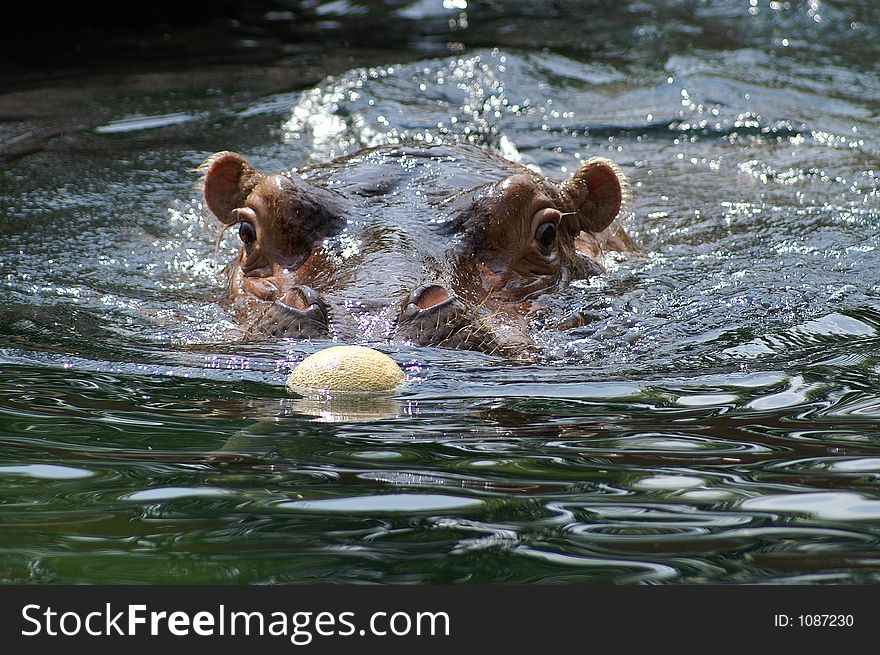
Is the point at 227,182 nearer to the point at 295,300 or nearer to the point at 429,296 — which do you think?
the point at 295,300

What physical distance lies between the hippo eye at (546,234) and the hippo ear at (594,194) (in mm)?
370

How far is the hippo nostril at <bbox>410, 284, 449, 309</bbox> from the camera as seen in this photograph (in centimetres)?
472

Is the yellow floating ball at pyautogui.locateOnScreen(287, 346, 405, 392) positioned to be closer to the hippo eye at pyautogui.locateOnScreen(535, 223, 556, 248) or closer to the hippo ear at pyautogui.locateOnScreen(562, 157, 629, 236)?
the hippo eye at pyautogui.locateOnScreen(535, 223, 556, 248)

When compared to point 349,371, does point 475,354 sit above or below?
below

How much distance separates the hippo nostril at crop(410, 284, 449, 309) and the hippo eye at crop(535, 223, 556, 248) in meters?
1.23

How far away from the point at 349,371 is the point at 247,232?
6.93ft

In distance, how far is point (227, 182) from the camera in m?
6.51

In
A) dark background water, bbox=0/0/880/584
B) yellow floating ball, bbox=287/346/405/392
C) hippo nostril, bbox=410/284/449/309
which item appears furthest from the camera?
hippo nostril, bbox=410/284/449/309

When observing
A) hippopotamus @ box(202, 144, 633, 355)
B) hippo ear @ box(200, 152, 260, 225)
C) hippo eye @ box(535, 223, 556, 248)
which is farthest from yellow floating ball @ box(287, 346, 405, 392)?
hippo ear @ box(200, 152, 260, 225)

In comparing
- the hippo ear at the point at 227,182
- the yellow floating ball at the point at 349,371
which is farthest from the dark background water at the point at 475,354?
the hippo ear at the point at 227,182

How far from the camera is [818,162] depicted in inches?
369

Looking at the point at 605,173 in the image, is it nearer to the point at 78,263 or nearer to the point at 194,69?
the point at 78,263

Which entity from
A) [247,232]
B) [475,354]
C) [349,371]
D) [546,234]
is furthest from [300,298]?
[546,234]

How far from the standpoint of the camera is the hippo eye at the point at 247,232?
19.7ft
